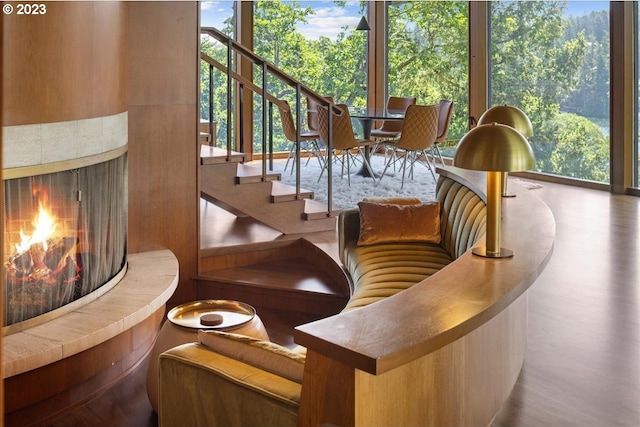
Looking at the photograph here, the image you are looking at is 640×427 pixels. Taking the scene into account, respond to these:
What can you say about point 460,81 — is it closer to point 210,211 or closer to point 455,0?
point 455,0

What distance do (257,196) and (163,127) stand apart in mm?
1264

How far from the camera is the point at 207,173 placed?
19.2 ft

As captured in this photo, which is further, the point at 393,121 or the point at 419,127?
the point at 393,121

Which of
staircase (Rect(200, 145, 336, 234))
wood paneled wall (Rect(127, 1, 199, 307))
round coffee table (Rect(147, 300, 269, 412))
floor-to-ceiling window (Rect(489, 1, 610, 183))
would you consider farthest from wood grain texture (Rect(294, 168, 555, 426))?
floor-to-ceiling window (Rect(489, 1, 610, 183))

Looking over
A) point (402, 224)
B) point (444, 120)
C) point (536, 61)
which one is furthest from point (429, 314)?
point (536, 61)

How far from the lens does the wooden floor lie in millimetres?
3057

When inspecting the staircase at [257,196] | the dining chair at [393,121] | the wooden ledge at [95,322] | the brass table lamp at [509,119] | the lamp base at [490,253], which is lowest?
the wooden ledge at [95,322]

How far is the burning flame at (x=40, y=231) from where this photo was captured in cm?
341

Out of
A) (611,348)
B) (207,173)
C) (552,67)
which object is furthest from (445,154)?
(611,348)

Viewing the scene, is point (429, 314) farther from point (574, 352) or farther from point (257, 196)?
point (257, 196)

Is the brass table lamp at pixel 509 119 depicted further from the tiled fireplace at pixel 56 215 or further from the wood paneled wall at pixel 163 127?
the wood paneled wall at pixel 163 127

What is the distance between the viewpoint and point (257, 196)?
20.0ft

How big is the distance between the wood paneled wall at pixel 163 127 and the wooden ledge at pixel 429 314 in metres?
2.81

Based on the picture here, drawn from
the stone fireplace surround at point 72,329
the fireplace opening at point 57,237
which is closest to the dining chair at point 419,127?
the stone fireplace surround at point 72,329
